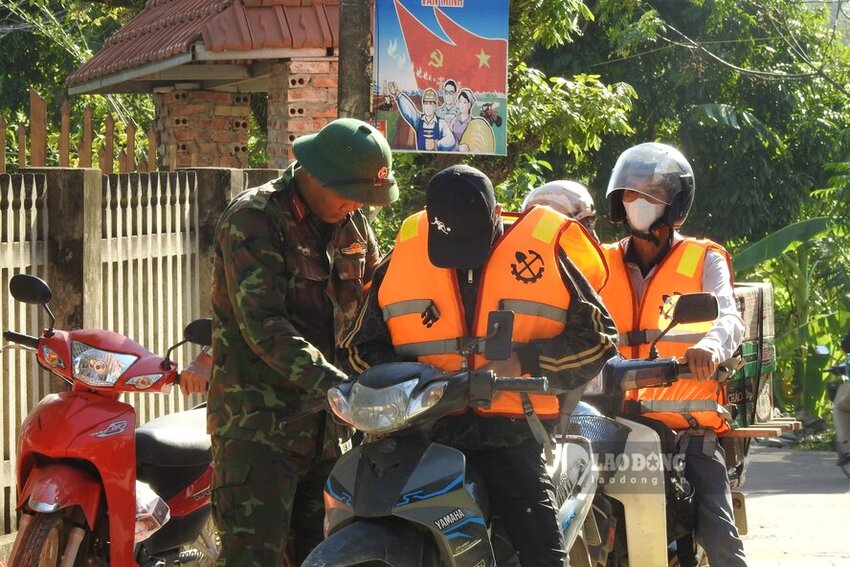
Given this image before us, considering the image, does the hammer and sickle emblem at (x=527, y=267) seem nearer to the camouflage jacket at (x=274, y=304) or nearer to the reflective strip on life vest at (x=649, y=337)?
the camouflage jacket at (x=274, y=304)

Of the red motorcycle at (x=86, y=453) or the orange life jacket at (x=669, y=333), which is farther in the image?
the orange life jacket at (x=669, y=333)

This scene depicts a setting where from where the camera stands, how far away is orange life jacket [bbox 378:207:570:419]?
3656 mm

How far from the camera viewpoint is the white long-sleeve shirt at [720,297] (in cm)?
466

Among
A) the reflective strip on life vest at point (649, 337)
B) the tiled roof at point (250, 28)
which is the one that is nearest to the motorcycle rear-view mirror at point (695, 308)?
the reflective strip on life vest at point (649, 337)

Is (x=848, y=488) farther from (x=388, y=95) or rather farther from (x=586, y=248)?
(x=586, y=248)

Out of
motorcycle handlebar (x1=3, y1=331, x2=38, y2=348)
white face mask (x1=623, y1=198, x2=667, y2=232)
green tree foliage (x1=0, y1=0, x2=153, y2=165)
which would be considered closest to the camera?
motorcycle handlebar (x1=3, y1=331, x2=38, y2=348)

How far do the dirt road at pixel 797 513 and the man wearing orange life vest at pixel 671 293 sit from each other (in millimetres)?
2601

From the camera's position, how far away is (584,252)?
382 centimetres

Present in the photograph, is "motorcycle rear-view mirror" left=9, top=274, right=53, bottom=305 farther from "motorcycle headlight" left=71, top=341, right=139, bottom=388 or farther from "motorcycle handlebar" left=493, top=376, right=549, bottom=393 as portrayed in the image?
"motorcycle handlebar" left=493, top=376, right=549, bottom=393

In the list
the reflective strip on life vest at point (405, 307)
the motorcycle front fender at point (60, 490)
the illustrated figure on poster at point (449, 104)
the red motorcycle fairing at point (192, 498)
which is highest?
the illustrated figure on poster at point (449, 104)

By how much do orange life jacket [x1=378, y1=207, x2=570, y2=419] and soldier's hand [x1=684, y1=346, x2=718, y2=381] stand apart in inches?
29.5

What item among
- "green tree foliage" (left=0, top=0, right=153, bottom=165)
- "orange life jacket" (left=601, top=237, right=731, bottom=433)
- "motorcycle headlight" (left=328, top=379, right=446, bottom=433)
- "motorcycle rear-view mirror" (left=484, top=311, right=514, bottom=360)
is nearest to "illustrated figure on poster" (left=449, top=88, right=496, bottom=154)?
"orange life jacket" (left=601, top=237, right=731, bottom=433)

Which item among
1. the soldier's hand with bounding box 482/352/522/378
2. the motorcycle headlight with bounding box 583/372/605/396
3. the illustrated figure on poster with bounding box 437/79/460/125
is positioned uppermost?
the illustrated figure on poster with bounding box 437/79/460/125

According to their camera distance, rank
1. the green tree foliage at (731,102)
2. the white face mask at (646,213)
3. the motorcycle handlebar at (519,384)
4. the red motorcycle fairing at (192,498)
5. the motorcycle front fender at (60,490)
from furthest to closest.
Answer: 1. the green tree foliage at (731,102)
2. the white face mask at (646,213)
3. the red motorcycle fairing at (192,498)
4. the motorcycle front fender at (60,490)
5. the motorcycle handlebar at (519,384)
